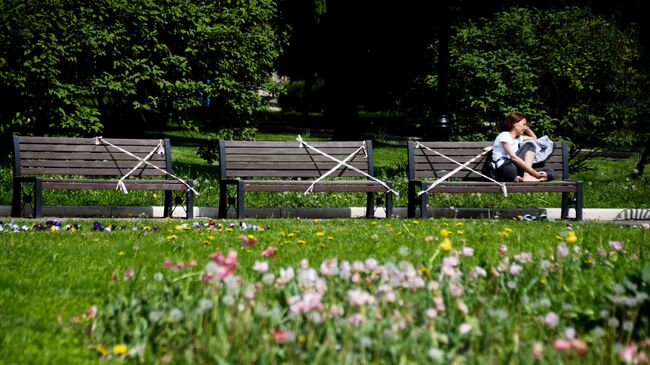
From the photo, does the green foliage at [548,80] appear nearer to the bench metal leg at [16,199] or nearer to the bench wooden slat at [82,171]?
the bench wooden slat at [82,171]

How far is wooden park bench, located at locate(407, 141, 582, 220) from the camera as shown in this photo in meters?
10.2

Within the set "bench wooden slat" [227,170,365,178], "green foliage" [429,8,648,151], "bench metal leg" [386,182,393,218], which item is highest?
"green foliage" [429,8,648,151]

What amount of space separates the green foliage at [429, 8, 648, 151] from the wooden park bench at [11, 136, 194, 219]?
17.1 feet

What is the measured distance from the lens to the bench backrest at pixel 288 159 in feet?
35.1

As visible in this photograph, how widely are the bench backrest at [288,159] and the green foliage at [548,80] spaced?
331 centimetres

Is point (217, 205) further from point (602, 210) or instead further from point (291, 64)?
point (291, 64)

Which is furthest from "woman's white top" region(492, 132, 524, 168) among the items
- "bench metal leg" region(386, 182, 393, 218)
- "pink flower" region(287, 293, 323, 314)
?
"pink flower" region(287, 293, 323, 314)

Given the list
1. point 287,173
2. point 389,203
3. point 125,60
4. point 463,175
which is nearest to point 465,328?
point 389,203

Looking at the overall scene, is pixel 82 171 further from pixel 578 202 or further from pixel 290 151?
pixel 578 202

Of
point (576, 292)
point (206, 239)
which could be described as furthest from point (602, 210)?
point (576, 292)

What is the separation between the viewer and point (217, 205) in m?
11.2

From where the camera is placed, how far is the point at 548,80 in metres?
14.2

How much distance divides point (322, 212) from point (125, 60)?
4.85 meters

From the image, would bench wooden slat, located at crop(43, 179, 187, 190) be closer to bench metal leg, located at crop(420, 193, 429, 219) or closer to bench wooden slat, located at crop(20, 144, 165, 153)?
bench wooden slat, located at crop(20, 144, 165, 153)
